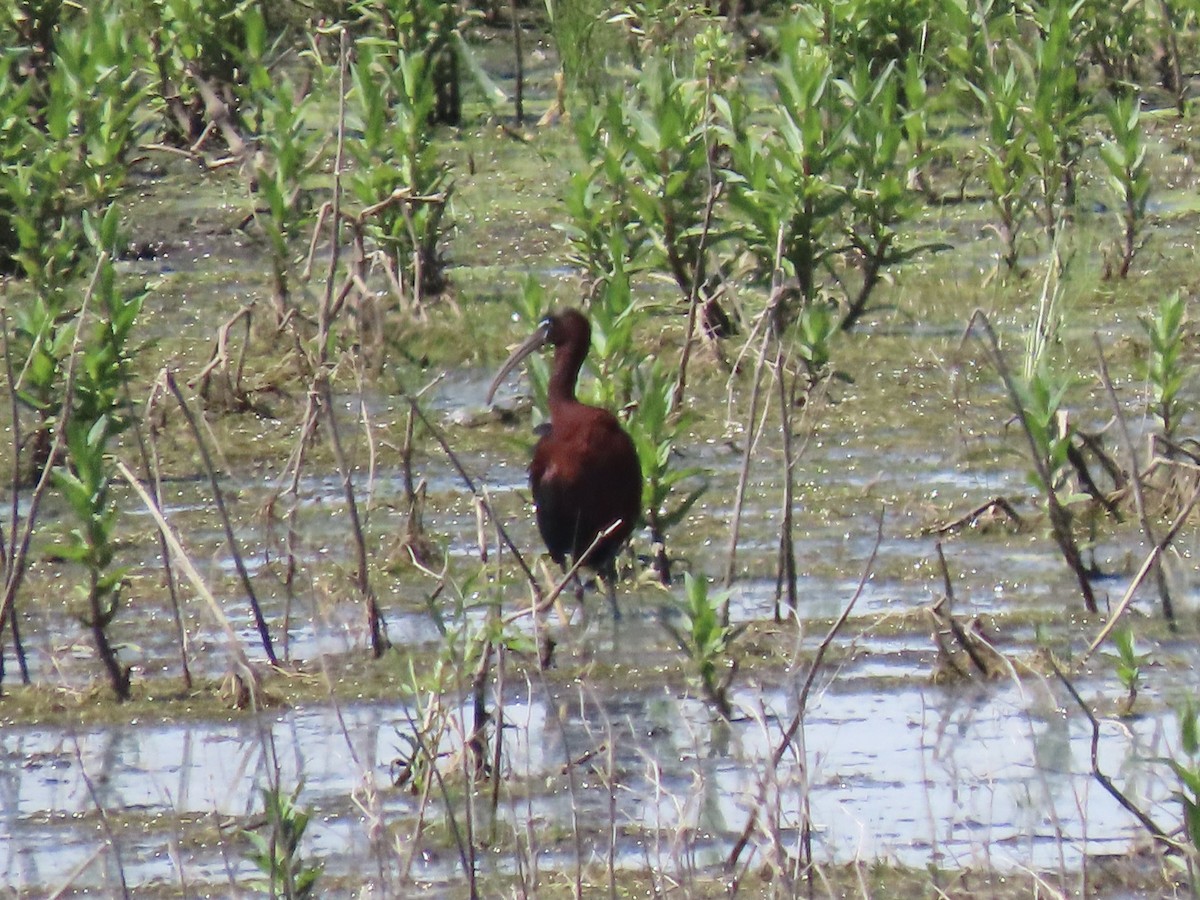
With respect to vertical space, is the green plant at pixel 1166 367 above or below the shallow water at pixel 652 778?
above

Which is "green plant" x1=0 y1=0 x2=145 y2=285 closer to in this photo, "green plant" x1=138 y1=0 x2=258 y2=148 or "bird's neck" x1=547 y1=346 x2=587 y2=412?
"green plant" x1=138 y1=0 x2=258 y2=148

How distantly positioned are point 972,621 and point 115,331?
268cm

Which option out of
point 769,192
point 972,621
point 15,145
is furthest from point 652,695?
point 15,145

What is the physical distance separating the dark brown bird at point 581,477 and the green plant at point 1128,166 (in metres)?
2.87

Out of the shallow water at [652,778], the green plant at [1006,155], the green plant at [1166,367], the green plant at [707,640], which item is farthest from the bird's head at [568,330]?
the green plant at [1006,155]

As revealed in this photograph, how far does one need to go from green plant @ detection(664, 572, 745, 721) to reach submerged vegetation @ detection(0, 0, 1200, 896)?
2 centimetres

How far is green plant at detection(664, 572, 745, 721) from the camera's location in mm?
5539

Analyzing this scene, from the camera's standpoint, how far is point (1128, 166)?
9.12 meters

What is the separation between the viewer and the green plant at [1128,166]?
29.8 ft

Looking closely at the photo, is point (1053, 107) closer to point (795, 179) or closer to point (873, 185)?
point (873, 185)

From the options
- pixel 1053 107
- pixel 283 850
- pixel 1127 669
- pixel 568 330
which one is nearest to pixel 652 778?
pixel 283 850

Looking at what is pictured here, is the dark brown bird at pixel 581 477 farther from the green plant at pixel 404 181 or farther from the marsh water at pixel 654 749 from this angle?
the green plant at pixel 404 181

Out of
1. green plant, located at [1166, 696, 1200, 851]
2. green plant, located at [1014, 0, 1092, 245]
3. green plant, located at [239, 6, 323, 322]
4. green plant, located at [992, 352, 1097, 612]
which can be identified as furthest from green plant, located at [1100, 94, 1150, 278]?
green plant, located at [1166, 696, 1200, 851]

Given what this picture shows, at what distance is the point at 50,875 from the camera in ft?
16.2
